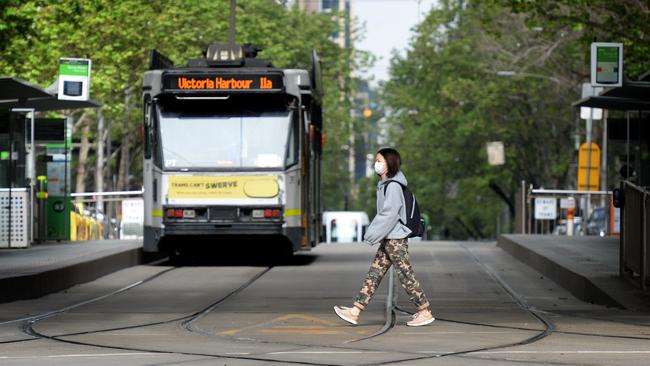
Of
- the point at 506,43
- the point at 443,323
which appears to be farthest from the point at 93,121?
the point at 443,323

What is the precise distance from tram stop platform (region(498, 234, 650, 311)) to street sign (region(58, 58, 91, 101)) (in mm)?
8034

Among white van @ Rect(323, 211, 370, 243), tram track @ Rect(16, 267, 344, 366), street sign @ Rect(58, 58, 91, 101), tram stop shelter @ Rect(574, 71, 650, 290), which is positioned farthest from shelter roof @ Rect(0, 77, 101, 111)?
white van @ Rect(323, 211, 370, 243)

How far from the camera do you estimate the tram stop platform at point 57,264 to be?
1947cm

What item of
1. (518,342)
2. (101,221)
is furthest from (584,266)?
(101,221)

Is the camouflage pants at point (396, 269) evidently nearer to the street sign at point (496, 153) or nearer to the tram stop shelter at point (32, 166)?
the tram stop shelter at point (32, 166)

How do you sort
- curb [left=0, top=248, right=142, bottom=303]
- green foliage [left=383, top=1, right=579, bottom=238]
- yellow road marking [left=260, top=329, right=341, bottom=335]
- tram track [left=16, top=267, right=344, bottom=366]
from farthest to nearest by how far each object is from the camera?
green foliage [left=383, top=1, right=579, bottom=238] < curb [left=0, top=248, right=142, bottom=303] < yellow road marking [left=260, top=329, right=341, bottom=335] < tram track [left=16, top=267, right=344, bottom=366]

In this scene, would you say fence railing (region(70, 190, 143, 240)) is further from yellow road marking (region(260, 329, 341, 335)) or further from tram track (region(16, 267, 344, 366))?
yellow road marking (region(260, 329, 341, 335))

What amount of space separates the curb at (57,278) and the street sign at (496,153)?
142 ft

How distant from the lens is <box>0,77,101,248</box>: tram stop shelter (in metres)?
27.5

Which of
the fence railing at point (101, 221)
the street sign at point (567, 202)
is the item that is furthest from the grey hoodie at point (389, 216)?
the street sign at point (567, 202)

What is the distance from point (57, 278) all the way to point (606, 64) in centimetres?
1105

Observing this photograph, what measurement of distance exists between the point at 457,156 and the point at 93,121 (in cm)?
2020

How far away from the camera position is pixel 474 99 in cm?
6956

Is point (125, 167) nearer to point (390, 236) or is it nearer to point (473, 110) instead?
point (473, 110)
